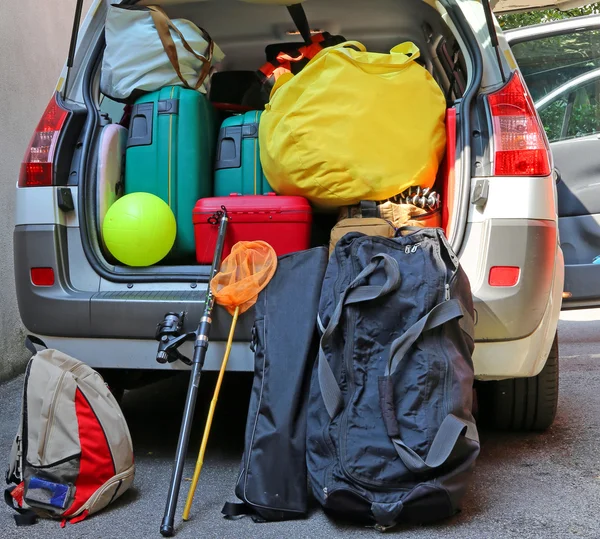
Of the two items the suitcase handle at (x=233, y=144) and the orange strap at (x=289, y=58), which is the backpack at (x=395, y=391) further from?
the orange strap at (x=289, y=58)

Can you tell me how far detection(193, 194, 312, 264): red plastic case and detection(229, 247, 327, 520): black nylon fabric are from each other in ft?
0.43

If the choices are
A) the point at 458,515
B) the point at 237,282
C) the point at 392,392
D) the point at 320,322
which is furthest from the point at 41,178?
the point at 458,515

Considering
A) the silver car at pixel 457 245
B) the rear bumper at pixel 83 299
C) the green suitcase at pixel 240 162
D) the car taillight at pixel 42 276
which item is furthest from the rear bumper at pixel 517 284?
the car taillight at pixel 42 276

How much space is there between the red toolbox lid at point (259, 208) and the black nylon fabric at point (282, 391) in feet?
0.56

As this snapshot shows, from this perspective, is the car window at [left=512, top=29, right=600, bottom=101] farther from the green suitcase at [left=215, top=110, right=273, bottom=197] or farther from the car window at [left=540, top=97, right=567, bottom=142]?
the green suitcase at [left=215, top=110, right=273, bottom=197]

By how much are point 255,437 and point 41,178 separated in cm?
116

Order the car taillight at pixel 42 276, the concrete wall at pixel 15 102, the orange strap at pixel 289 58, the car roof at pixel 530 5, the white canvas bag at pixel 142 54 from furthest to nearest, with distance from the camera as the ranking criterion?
the concrete wall at pixel 15 102
the car roof at pixel 530 5
the orange strap at pixel 289 58
the white canvas bag at pixel 142 54
the car taillight at pixel 42 276

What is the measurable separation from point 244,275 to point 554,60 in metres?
2.77

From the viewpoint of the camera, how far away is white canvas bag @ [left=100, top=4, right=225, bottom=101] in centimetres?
314

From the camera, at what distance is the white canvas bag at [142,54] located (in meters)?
3.14

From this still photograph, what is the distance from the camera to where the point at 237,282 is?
2.64 m

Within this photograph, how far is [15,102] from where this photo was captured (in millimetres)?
4707

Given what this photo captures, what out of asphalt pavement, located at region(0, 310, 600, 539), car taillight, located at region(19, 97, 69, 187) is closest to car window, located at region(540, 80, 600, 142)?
asphalt pavement, located at region(0, 310, 600, 539)

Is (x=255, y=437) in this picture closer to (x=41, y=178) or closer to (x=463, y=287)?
(x=463, y=287)
